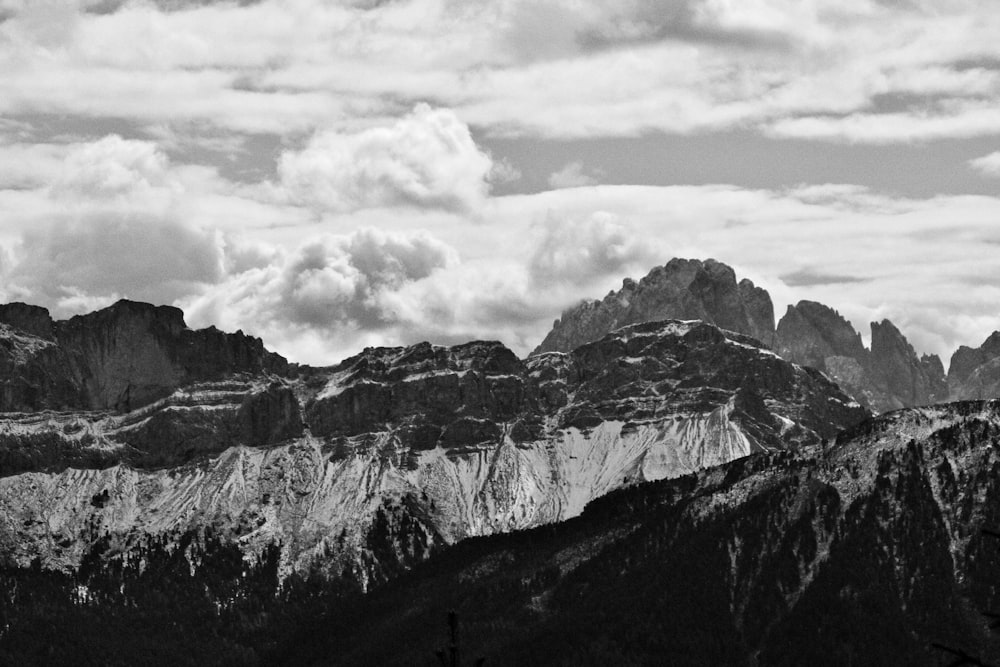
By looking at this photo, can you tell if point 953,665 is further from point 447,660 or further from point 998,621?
point 447,660

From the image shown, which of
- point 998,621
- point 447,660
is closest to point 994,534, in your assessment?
point 998,621

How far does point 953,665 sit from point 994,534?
312 inches

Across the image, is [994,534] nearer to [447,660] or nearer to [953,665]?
[953,665]

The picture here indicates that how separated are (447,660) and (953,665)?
29.1 m

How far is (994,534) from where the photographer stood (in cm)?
12650

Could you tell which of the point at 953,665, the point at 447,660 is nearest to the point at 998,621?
the point at 953,665

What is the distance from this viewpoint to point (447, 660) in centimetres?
12938

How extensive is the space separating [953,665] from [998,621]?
3.78m

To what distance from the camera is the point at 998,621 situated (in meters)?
126

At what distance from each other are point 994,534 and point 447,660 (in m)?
32.5

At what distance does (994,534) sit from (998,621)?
4952 mm
